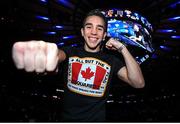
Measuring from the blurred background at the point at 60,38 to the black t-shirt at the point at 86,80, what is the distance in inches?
92.3

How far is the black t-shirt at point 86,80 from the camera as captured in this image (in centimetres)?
187

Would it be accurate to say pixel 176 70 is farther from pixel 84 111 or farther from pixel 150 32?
pixel 84 111

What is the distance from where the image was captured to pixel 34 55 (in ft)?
4.34

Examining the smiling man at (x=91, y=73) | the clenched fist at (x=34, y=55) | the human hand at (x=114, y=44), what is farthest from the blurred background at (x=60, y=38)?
the clenched fist at (x=34, y=55)

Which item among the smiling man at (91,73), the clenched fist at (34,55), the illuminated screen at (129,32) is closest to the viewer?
the clenched fist at (34,55)

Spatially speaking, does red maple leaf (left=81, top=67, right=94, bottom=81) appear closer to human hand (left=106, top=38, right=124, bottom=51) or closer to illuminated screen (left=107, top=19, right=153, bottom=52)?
human hand (left=106, top=38, right=124, bottom=51)

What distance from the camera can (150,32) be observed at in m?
4.52

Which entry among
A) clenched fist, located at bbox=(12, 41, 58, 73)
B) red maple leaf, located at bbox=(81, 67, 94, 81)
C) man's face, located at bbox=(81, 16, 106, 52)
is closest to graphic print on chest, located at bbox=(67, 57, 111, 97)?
red maple leaf, located at bbox=(81, 67, 94, 81)

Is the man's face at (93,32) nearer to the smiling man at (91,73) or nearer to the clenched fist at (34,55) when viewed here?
the smiling man at (91,73)

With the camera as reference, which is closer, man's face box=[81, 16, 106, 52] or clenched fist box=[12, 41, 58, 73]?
clenched fist box=[12, 41, 58, 73]

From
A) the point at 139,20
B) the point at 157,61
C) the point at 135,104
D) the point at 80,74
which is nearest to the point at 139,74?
the point at 80,74

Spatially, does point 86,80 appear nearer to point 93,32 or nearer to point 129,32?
point 93,32

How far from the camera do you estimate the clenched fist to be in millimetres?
1320

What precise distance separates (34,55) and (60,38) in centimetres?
333
